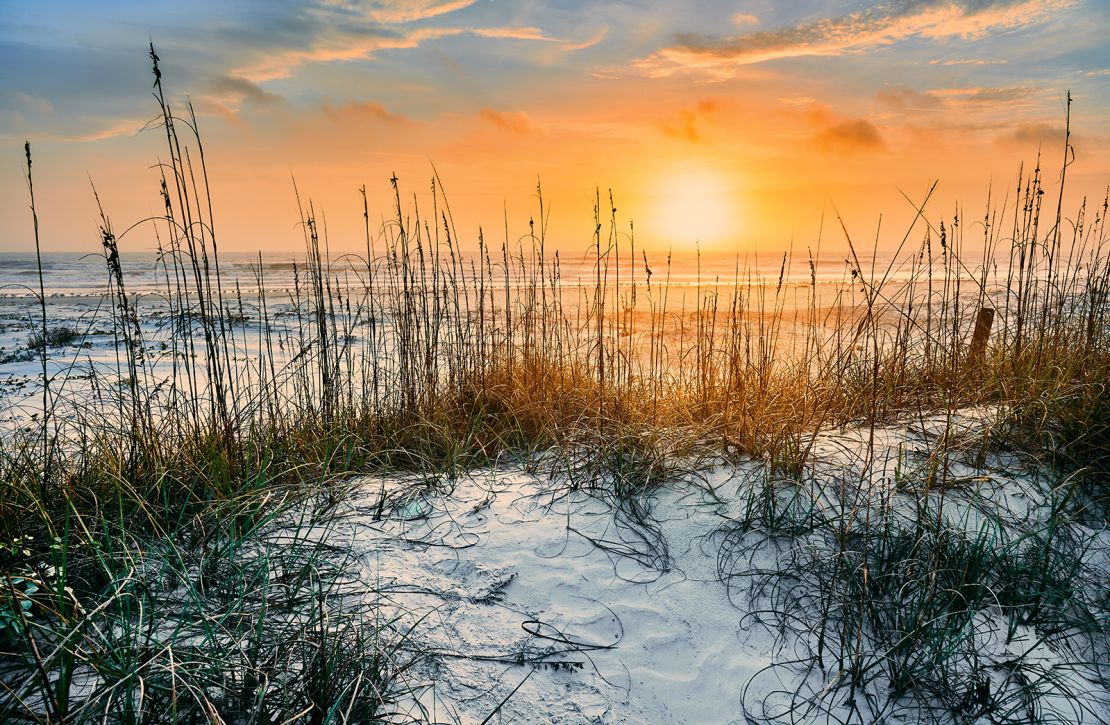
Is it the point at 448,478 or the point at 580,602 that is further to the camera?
the point at 448,478

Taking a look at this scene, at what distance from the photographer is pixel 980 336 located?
4.45m

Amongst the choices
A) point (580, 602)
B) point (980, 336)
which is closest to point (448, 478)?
point (580, 602)

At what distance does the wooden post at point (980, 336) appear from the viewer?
4272mm

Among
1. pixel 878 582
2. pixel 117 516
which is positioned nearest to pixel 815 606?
pixel 878 582

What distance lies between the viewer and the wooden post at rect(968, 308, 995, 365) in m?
4.27

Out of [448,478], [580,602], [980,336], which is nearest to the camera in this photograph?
[580,602]

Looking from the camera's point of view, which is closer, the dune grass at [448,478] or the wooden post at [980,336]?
the dune grass at [448,478]

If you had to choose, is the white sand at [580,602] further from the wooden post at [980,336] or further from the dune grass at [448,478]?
the wooden post at [980,336]

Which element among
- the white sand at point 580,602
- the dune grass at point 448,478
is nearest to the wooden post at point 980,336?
the dune grass at point 448,478

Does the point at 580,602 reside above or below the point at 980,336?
below

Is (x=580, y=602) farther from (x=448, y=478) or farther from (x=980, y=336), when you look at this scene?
(x=980, y=336)

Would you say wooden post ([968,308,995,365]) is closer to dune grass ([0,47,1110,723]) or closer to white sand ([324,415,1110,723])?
dune grass ([0,47,1110,723])

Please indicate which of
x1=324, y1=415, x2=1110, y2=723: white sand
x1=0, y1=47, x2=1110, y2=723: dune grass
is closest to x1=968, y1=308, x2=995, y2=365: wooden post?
x1=0, y1=47, x2=1110, y2=723: dune grass

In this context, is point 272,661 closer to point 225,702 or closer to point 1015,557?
point 225,702
